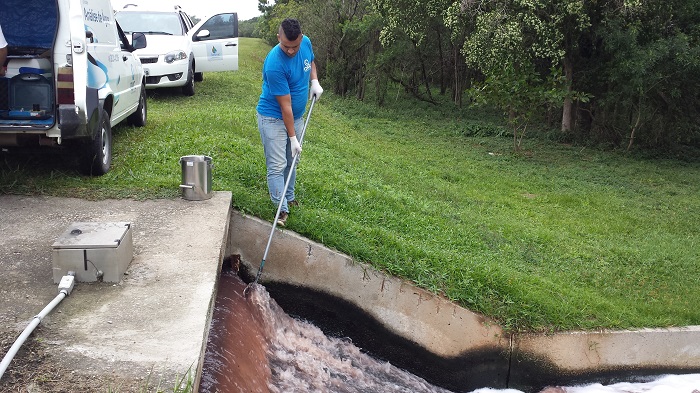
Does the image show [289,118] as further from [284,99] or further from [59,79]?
[59,79]

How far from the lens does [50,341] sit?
345 cm

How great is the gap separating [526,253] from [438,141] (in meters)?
9.18

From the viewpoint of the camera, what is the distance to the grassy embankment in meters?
6.14

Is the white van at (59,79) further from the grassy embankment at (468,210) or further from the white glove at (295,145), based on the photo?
the white glove at (295,145)

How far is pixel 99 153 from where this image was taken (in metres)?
6.66

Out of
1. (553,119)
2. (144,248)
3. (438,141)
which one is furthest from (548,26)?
(144,248)

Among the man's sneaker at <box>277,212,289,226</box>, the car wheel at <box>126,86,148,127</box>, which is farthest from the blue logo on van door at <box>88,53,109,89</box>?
the car wheel at <box>126,86,148,127</box>

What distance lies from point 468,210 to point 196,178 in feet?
14.1

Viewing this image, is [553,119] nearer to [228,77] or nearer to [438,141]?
[438,141]

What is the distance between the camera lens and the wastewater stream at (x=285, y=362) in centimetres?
428

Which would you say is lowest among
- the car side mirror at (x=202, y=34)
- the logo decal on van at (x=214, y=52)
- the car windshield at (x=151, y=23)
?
the logo decal on van at (x=214, y=52)

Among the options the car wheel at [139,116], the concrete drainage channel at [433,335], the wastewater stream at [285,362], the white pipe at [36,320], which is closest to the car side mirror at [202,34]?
Result: the car wheel at [139,116]

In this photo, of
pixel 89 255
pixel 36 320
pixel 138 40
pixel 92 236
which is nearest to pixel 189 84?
pixel 138 40

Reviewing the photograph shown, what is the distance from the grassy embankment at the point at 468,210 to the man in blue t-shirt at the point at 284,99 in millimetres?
465
